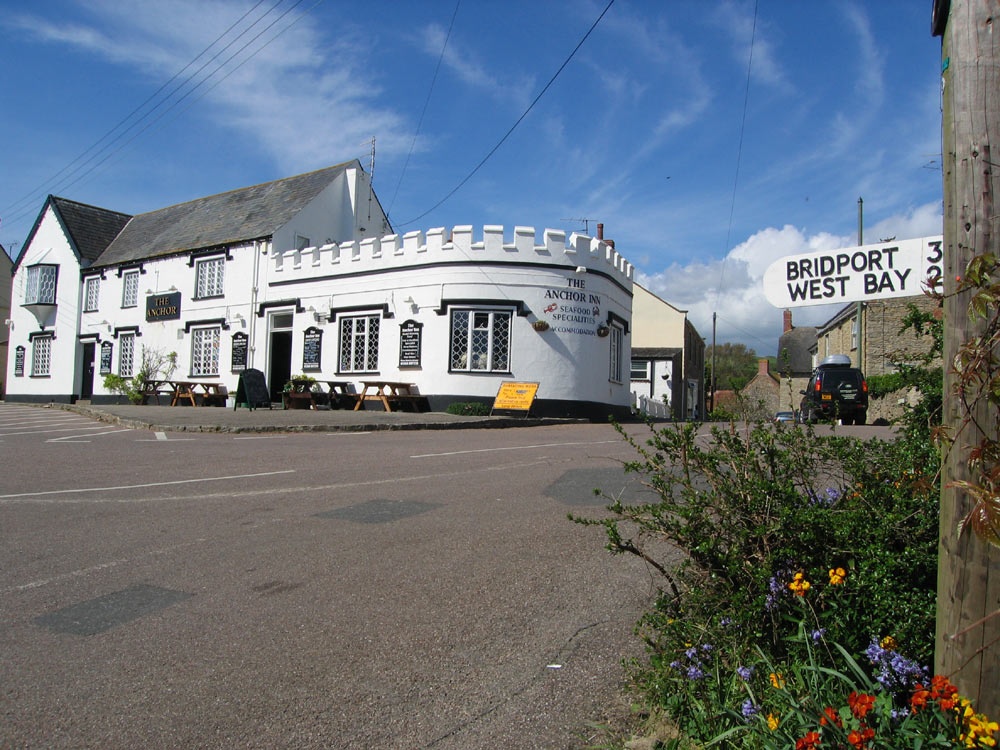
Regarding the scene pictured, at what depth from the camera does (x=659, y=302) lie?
47250mm

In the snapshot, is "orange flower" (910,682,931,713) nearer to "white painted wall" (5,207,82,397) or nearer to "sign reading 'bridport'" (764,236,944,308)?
"sign reading 'bridport'" (764,236,944,308)

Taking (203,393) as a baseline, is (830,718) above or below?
below

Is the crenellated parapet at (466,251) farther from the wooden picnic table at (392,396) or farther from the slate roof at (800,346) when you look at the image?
the slate roof at (800,346)

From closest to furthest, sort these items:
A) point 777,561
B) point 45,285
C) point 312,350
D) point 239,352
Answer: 1. point 777,561
2. point 312,350
3. point 239,352
4. point 45,285

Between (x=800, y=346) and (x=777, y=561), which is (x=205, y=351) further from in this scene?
(x=800, y=346)

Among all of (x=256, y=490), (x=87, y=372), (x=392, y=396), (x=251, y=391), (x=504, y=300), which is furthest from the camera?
(x=87, y=372)

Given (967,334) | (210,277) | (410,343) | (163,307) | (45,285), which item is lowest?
(967,334)

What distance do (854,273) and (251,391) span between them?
21.2 m

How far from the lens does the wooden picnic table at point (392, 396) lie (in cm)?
2283

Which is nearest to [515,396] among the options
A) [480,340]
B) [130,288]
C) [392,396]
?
[480,340]

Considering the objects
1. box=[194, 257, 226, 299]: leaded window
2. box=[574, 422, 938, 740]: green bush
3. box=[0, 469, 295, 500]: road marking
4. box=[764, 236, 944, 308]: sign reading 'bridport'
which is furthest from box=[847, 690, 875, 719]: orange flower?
box=[194, 257, 226, 299]: leaded window

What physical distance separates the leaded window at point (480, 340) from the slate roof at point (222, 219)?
8.93 m

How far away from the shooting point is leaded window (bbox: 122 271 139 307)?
108 feet

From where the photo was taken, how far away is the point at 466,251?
23.6 metres
